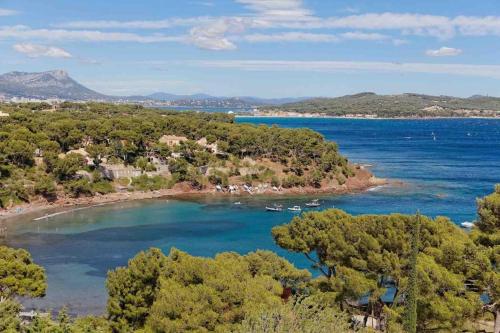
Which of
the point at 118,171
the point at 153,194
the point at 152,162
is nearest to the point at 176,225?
the point at 153,194

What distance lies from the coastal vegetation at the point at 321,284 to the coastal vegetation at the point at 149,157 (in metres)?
39.9

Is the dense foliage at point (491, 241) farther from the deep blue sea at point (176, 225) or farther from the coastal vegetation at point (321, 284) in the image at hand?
the deep blue sea at point (176, 225)

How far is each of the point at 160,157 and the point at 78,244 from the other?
97.0ft

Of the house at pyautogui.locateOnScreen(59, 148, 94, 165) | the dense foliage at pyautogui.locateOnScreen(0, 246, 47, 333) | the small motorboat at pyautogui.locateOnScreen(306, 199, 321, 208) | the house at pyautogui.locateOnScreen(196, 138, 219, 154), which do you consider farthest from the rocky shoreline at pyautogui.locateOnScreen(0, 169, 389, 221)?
the dense foliage at pyautogui.locateOnScreen(0, 246, 47, 333)

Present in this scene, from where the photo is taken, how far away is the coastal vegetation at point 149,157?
64.8 m

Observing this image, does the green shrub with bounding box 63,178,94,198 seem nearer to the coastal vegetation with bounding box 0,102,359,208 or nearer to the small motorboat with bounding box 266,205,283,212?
the coastal vegetation with bounding box 0,102,359,208

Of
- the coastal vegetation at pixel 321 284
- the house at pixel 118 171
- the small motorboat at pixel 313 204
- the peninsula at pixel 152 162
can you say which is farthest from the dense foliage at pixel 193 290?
the house at pixel 118 171

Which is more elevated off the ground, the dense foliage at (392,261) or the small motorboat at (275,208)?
the dense foliage at (392,261)

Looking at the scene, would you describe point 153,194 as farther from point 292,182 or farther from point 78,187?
point 292,182

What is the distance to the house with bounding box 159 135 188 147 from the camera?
82106mm

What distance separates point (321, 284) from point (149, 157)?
5589cm

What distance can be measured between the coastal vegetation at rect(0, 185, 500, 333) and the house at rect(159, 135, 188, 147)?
55.1 meters

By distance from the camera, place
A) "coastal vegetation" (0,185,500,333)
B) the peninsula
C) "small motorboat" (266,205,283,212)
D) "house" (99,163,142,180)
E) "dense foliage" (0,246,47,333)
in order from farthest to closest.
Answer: "house" (99,163,142,180), the peninsula, "small motorboat" (266,205,283,212), "dense foliage" (0,246,47,333), "coastal vegetation" (0,185,500,333)

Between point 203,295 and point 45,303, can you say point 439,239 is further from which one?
point 45,303
